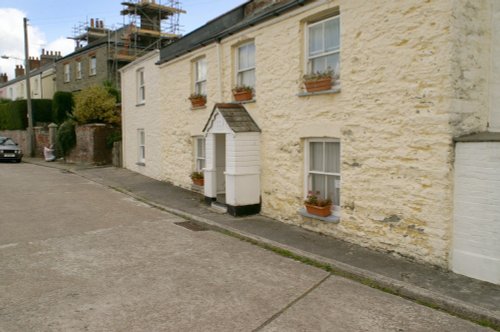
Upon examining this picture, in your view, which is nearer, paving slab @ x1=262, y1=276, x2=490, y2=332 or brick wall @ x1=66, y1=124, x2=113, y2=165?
paving slab @ x1=262, y1=276, x2=490, y2=332

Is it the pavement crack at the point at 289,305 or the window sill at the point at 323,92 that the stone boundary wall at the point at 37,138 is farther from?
the pavement crack at the point at 289,305

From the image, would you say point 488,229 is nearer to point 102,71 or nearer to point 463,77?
point 463,77

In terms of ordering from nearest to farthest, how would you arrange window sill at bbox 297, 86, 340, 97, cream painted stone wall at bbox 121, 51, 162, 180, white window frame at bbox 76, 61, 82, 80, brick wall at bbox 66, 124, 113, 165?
window sill at bbox 297, 86, 340, 97
cream painted stone wall at bbox 121, 51, 162, 180
brick wall at bbox 66, 124, 113, 165
white window frame at bbox 76, 61, 82, 80

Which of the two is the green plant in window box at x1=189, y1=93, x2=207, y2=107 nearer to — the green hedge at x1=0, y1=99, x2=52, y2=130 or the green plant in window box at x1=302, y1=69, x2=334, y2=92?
the green plant in window box at x1=302, y1=69, x2=334, y2=92

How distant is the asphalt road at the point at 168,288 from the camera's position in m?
4.84

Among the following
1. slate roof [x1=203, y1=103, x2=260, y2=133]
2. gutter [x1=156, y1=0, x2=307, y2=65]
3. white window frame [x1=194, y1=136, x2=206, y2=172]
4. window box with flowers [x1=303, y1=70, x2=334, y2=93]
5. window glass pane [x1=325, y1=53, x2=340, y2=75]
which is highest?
gutter [x1=156, y1=0, x2=307, y2=65]

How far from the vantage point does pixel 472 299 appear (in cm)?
539

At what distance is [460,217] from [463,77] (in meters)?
2.21

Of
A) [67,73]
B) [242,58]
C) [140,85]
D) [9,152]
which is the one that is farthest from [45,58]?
[242,58]

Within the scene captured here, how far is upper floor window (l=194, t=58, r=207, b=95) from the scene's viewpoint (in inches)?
529

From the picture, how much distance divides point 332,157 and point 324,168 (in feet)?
1.05

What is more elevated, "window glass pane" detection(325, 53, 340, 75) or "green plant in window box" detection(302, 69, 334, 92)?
"window glass pane" detection(325, 53, 340, 75)

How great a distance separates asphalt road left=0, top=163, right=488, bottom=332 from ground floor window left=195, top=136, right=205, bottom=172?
4652mm

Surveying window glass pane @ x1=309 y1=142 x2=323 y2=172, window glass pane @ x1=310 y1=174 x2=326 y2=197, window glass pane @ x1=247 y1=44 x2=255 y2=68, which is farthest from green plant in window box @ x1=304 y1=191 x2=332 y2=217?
window glass pane @ x1=247 y1=44 x2=255 y2=68
